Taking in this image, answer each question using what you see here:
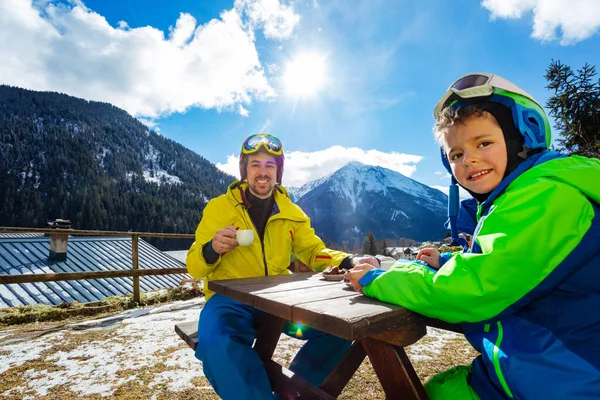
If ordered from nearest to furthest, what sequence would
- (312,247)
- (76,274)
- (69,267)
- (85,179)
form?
(312,247), (76,274), (69,267), (85,179)

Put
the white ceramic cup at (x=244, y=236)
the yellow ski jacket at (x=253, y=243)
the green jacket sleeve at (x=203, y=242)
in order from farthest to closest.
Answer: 1. the yellow ski jacket at (x=253, y=243)
2. the green jacket sleeve at (x=203, y=242)
3. the white ceramic cup at (x=244, y=236)

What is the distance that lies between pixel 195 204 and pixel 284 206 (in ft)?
369

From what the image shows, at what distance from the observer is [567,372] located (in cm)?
109

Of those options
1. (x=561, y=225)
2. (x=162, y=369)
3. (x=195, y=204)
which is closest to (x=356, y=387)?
(x=162, y=369)

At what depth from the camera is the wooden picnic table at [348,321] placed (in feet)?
4.14

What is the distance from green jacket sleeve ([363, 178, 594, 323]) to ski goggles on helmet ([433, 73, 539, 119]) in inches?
23.3

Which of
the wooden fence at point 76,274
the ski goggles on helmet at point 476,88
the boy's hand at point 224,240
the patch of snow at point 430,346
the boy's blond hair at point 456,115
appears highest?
the ski goggles on helmet at point 476,88

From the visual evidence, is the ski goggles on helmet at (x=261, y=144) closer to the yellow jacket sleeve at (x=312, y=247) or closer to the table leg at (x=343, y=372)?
the yellow jacket sleeve at (x=312, y=247)

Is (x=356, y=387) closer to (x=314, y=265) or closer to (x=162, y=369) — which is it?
(x=314, y=265)

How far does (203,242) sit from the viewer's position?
2.66 metres

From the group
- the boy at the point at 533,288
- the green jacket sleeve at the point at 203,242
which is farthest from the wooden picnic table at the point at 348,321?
the green jacket sleeve at the point at 203,242

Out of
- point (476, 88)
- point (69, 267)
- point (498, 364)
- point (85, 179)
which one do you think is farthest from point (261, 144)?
point (85, 179)

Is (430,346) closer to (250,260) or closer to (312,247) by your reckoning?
(312,247)

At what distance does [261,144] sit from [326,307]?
1.95 meters
